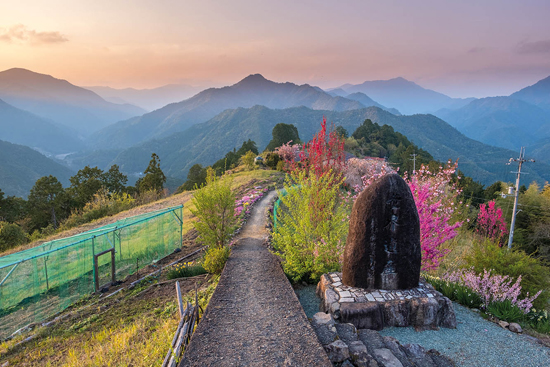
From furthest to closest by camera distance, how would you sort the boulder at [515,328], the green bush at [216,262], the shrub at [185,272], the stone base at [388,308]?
the shrub at [185,272], the green bush at [216,262], the boulder at [515,328], the stone base at [388,308]

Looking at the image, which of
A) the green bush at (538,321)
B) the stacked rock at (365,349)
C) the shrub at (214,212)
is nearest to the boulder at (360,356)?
the stacked rock at (365,349)

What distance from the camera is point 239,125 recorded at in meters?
153

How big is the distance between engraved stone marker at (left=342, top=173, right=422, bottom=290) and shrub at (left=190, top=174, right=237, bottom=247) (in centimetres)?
480

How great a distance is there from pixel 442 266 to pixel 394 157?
4159 centimetres

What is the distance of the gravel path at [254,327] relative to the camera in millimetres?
4434

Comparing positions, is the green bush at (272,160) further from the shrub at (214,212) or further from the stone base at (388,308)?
the stone base at (388,308)

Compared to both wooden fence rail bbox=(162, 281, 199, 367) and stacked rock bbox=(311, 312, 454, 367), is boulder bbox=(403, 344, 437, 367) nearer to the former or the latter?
stacked rock bbox=(311, 312, 454, 367)

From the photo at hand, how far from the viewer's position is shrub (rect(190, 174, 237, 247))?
31.1 ft

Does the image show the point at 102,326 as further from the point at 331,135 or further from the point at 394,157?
the point at 394,157

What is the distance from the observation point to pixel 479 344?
5508 millimetres

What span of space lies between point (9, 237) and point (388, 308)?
87.6ft

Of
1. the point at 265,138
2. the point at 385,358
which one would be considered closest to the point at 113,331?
the point at 385,358

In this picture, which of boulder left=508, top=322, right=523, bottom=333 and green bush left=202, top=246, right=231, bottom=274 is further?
green bush left=202, top=246, right=231, bottom=274

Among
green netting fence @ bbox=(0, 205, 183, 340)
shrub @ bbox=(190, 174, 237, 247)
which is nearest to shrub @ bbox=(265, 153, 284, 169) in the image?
green netting fence @ bbox=(0, 205, 183, 340)
